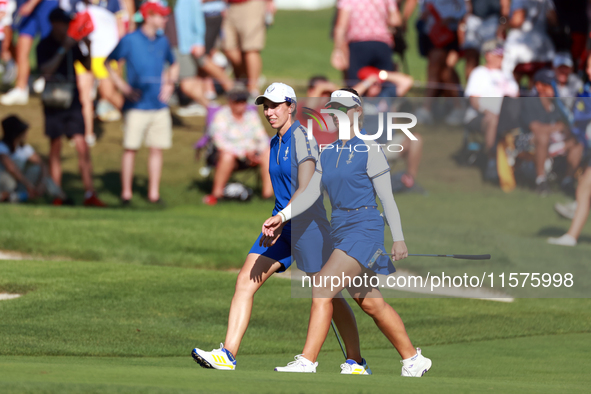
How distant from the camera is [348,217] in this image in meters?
5.41

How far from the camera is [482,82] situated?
12.0m

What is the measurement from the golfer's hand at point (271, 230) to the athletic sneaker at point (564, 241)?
146 inches

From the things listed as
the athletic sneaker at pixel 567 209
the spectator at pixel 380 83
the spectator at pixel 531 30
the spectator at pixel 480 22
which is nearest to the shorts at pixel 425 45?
the spectator at pixel 480 22

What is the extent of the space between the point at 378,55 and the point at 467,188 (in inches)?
124

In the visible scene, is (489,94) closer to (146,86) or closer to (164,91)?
(164,91)

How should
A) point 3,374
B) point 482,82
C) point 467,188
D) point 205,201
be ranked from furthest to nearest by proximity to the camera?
point 205,201 < point 482,82 < point 467,188 < point 3,374

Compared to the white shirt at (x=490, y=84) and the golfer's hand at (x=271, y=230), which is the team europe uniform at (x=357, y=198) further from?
the white shirt at (x=490, y=84)

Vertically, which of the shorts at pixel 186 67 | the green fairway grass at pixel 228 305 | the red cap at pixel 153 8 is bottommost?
the green fairway grass at pixel 228 305

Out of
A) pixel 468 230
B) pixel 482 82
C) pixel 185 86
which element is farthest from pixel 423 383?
pixel 185 86

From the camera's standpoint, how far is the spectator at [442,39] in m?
13.7

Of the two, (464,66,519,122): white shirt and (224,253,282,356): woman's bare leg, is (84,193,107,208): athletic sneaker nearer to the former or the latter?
(464,66,519,122): white shirt

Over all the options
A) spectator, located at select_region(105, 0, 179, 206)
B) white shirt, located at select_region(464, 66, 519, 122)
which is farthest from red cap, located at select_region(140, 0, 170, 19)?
white shirt, located at select_region(464, 66, 519, 122)

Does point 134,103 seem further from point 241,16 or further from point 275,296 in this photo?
point 275,296

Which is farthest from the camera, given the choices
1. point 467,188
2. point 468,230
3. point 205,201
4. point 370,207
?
point 205,201
